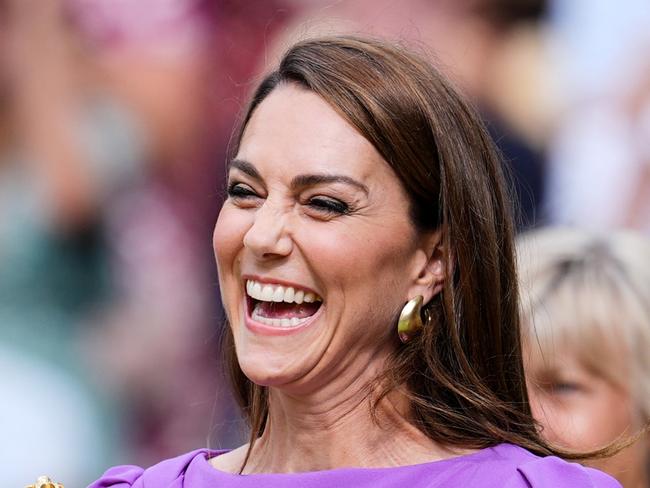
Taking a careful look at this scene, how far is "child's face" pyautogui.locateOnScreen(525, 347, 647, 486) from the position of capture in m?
4.14

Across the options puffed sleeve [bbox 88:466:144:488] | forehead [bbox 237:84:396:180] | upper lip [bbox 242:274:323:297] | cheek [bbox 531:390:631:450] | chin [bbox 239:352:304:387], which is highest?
forehead [bbox 237:84:396:180]

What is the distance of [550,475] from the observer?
2934 mm

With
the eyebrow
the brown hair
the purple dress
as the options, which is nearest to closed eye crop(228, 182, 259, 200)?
the eyebrow

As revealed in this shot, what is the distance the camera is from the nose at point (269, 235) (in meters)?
2.97

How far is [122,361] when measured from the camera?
5535mm

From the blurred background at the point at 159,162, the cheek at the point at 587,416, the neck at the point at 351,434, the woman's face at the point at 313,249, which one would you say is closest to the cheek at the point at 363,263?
the woman's face at the point at 313,249

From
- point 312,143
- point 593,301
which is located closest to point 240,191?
point 312,143

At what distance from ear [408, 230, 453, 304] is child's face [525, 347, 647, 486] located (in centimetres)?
107

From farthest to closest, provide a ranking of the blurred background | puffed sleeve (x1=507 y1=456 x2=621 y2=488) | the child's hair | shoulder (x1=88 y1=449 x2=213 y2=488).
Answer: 1. the blurred background
2. the child's hair
3. shoulder (x1=88 y1=449 x2=213 y2=488)
4. puffed sleeve (x1=507 y1=456 x2=621 y2=488)

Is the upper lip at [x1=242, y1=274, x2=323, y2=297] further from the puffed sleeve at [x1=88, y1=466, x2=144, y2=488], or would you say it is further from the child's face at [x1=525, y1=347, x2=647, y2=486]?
the child's face at [x1=525, y1=347, x2=647, y2=486]

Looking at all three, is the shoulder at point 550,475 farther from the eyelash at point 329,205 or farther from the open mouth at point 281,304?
the eyelash at point 329,205

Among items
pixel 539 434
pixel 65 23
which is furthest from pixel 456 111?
pixel 65 23

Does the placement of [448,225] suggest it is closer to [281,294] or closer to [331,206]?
[331,206]

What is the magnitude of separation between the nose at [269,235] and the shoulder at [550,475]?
67 cm
